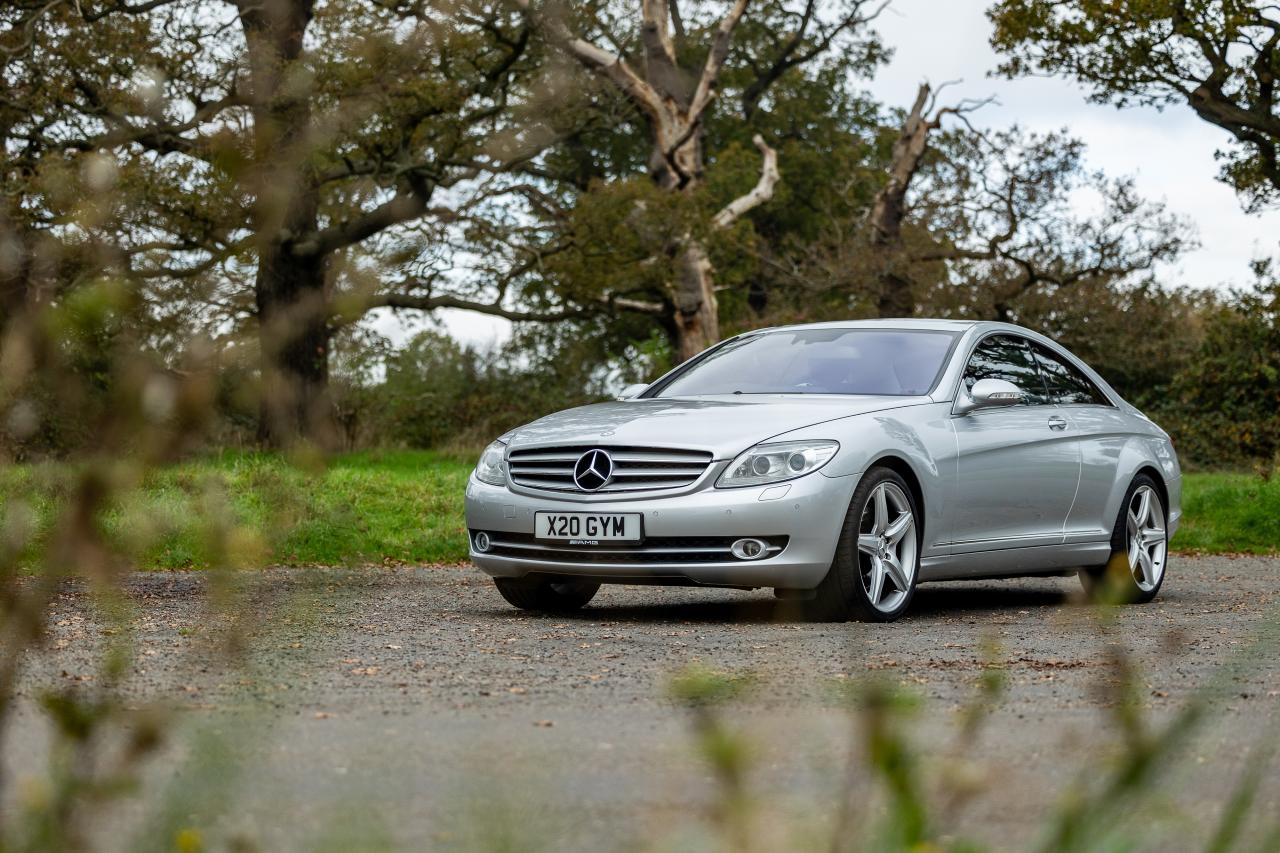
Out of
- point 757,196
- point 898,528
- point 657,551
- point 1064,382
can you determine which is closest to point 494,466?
point 657,551

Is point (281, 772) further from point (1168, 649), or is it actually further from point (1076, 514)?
point (1076, 514)

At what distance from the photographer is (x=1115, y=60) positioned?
21906 mm

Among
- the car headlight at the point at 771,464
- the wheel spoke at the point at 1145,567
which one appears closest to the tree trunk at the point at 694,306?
the wheel spoke at the point at 1145,567

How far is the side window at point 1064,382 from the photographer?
32.2 ft

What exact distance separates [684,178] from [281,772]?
24461mm

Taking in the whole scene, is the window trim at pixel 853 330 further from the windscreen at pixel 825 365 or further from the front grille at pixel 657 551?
the front grille at pixel 657 551

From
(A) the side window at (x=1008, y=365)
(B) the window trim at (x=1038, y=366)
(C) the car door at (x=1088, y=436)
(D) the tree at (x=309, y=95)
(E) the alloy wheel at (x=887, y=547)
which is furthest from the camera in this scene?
(D) the tree at (x=309, y=95)

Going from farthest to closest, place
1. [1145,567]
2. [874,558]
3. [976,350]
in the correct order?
[1145,567]
[976,350]
[874,558]

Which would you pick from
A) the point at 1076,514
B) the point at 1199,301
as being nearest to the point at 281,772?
the point at 1076,514

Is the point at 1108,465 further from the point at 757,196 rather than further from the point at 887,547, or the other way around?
the point at 757,196

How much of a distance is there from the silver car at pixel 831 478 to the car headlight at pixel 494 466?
1 centimetres

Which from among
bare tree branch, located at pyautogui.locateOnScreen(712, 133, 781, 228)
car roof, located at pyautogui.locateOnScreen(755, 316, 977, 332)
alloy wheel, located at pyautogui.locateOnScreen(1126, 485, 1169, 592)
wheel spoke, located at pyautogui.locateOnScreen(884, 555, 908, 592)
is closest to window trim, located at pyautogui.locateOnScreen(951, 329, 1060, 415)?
car roof, located at pyautogui.locateOnScreen(755, 316, 977, 332)

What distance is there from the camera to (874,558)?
312 inches

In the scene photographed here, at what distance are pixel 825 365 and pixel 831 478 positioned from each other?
1.49 meters
